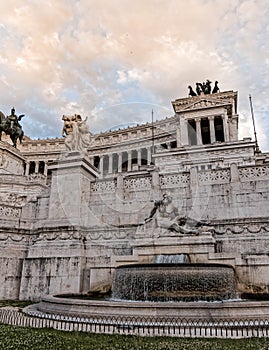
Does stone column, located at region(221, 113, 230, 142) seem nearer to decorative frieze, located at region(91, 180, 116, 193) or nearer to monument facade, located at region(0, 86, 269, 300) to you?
monument facade, located at region(0, 86, 269, 300)

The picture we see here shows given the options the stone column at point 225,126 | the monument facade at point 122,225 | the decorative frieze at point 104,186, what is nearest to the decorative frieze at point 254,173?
the monument facade at point 122,225

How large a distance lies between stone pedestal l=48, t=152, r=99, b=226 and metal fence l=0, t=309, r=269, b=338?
8324mm

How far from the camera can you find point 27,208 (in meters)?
17.8

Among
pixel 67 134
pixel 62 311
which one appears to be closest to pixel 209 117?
pixel 67 134

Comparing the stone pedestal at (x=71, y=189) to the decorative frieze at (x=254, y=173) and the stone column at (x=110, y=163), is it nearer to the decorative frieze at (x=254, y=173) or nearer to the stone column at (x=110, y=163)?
the decorative frieze at (x=254, y=173)

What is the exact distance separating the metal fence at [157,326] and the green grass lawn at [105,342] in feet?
0.91

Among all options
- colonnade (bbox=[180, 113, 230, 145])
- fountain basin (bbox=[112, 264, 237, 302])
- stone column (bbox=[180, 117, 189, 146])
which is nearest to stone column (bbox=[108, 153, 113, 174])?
stone column (bbox=[180, 117, 189, 146])

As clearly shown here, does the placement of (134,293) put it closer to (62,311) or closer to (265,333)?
(62,311)

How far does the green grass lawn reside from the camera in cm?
618

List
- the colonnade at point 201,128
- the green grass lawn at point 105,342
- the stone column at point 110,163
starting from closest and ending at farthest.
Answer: the green grass lawn at point 105,342
the colonnade at point 201,128
the stone column at point 110,163

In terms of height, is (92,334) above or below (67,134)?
below

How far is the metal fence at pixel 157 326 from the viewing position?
7.16 metres

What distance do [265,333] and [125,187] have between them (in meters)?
11.2

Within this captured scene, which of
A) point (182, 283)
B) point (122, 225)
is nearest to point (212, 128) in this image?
point (122, 225)
